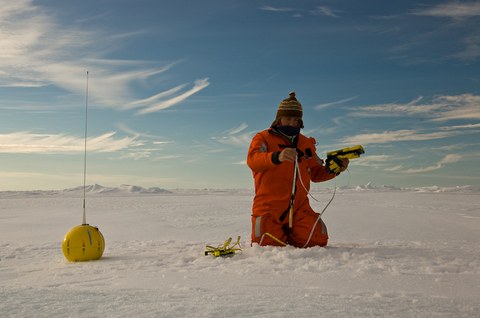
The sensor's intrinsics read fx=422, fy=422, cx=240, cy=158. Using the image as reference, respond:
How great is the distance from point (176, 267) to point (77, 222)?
20.5 feet

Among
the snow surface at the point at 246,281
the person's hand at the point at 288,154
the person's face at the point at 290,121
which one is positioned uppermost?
the person's face at the point at 290,121

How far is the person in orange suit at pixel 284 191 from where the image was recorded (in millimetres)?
4172

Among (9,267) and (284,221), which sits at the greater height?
(284,221)

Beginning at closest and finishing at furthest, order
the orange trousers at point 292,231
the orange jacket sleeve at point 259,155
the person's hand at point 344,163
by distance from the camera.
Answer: the orange jacket sleeve at point 259,155
the orange trousers at point 292,231
the person's hand at point 344,163

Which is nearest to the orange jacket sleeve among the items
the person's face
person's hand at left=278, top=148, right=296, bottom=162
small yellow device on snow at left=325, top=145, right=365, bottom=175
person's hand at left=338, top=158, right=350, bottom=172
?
person's hand at left=278, top=148, right=296, bottom=162

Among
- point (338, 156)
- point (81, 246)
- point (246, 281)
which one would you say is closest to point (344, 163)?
point (338, 156)

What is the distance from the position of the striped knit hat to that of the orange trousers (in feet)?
3.27

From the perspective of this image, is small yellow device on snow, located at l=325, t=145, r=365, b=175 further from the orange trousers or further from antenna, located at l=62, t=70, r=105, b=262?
antenna, located at l=62, t=70, r=105, b=262

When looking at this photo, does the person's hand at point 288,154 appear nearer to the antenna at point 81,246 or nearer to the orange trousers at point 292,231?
the orange trousers at point 292,231

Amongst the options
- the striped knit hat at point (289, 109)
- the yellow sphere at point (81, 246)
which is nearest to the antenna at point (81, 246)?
the yellow sphere at point (81, 246)

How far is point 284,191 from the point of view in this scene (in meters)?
4.22

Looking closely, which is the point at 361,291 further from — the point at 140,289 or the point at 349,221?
the point at 349,221

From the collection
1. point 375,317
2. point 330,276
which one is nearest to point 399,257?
point 330,276

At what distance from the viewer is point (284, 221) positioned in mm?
4250
